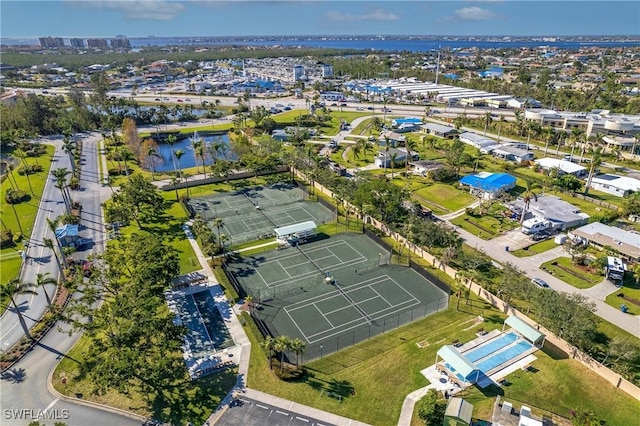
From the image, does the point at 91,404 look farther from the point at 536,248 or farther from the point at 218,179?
the point at 536,248

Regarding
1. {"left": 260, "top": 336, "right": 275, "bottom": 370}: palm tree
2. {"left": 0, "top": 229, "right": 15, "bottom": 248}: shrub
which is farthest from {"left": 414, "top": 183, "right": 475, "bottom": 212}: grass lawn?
{"left": 0, "top": 229, "right": 15, "bottom": 248}: shrub

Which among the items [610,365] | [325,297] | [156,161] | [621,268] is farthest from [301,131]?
[610,365]

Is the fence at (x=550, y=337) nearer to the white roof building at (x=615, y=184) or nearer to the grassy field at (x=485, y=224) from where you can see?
the grassy field at (x=485, y=224)

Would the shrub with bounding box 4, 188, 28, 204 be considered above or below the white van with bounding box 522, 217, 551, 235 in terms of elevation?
above

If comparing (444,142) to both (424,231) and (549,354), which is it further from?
(549,354)

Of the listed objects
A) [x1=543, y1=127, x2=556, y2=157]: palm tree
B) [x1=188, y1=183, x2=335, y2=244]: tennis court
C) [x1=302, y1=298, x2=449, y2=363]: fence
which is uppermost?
[x1=543, y1=127, x2=556, y2=157]: palm tree

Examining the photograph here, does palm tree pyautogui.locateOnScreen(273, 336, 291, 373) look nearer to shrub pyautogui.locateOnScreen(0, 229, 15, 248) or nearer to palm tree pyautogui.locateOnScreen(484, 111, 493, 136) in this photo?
shrub pyautogui.locateOnScreen(0, 229, 15, 248)

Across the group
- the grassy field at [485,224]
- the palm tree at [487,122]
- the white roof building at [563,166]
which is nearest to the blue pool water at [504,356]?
the grassy field at [485,224]
